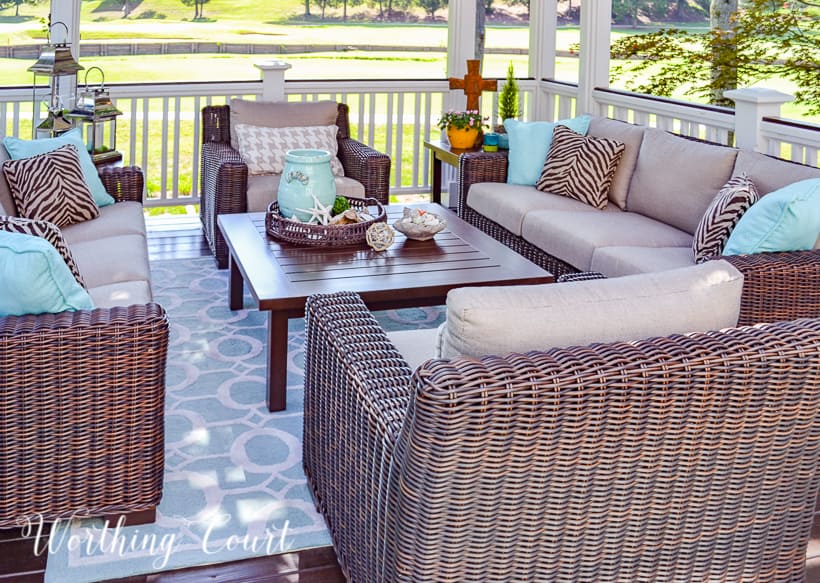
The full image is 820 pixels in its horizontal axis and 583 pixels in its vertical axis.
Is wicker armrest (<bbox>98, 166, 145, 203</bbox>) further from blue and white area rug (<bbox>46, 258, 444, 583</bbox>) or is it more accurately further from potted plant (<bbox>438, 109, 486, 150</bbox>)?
potted plant (<bbox>438, 109, 486, 150</bbox>)

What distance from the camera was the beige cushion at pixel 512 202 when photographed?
4723mm

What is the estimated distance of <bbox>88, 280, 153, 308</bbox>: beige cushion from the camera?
10.0 feet

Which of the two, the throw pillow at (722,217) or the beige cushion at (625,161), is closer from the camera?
the throw pillow at (722,217)

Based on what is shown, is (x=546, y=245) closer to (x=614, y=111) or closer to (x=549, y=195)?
(x=549, y=195)

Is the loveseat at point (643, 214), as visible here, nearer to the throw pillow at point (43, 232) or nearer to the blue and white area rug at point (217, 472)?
the blue and white area rug at point (217, 472)

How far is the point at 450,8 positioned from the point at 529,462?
18.6 feet

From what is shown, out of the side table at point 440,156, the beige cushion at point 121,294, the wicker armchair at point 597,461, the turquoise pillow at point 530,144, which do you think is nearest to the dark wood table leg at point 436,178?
the side table at point 440,156

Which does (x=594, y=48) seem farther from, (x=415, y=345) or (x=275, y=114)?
(x=415, y=345)

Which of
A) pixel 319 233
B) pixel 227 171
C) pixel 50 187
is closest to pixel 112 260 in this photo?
pixel 50 187

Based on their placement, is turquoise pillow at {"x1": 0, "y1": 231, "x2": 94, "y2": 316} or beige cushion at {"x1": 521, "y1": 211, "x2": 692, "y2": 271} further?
beige cushion at {"x1": 521, "y1": 211, "x2": 692, "y2": 271}

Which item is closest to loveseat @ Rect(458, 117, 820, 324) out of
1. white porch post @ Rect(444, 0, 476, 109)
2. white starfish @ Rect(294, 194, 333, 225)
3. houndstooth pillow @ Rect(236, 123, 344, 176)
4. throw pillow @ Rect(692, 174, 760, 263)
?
throw pillow @ Rect(692, 174, 760, 263)

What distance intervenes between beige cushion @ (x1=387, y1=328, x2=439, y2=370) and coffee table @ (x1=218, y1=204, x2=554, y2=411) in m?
0.48

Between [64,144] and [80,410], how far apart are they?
223 centimetres

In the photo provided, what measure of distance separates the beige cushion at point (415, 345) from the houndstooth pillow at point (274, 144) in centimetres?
266
